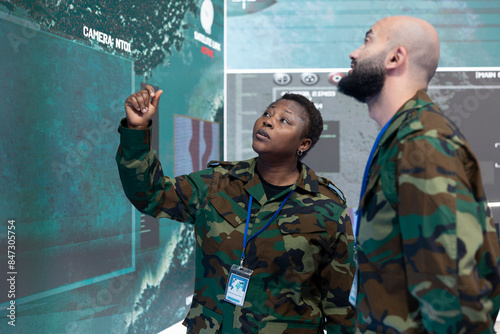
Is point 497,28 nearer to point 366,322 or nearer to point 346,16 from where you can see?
point 346,16

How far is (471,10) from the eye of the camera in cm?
403

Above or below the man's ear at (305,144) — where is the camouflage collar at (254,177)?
below

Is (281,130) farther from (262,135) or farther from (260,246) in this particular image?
(260,246)

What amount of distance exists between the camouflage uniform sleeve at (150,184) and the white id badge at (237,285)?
11.3 inches

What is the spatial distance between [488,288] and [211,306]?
99 centimetres

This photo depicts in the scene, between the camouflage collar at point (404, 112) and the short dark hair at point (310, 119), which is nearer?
the camouflage collar at point (404, 112)

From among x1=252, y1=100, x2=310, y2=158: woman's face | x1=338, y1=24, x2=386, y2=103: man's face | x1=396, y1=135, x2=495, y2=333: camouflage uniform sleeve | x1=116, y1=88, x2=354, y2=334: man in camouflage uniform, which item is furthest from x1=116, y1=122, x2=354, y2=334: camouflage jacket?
x1=396, y1=135, x2=495, y2=333: camouflage uniform sleeve

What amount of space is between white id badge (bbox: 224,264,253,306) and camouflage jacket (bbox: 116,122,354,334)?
2 cm

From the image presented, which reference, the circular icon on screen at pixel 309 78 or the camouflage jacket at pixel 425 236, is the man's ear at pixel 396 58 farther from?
the circular icon on screen at pixel 309 78

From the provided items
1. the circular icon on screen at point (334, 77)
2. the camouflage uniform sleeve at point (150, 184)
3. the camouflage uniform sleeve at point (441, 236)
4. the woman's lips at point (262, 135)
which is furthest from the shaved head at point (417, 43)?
the circular icon on screen at point (334, 77)

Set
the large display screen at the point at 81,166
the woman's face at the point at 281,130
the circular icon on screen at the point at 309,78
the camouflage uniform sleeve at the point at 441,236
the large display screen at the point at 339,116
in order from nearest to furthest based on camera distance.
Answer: the camouflage uniform sleeve at the point at 441,236, the woman's face at the point at 281,130, the large display screen at the point at 81,166, the large display screen at the point at 339,116, the circular icon on screen at the point at 309,78

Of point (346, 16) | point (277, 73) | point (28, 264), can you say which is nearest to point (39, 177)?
point (28, 264)

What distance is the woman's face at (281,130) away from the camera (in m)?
1.76

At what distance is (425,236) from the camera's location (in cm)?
92
